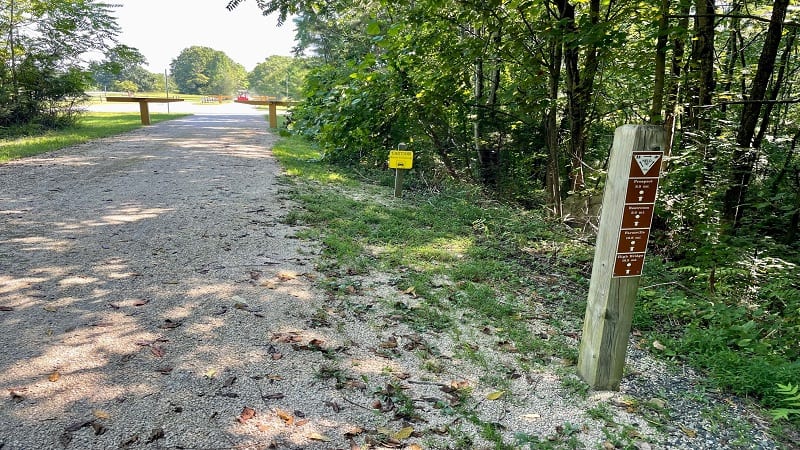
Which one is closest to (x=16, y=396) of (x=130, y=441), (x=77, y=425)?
(x=77, y=425)

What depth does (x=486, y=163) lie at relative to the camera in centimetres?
951

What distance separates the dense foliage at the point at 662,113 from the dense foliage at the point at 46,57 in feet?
32.0

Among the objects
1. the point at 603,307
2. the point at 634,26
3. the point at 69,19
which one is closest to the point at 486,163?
the point at 634,26

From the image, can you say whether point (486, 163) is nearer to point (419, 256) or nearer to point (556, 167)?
point (556, 167)

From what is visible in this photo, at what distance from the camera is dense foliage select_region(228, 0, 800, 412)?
13.9 ft

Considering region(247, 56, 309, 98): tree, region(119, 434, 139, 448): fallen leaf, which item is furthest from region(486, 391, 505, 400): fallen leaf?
region(247, 56, 309, 98): tree

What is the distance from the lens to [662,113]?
618cm

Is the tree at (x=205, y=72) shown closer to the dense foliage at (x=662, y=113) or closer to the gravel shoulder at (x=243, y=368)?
the dense foliage at (x=662, y=113)

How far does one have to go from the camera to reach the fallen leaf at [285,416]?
2.58 m

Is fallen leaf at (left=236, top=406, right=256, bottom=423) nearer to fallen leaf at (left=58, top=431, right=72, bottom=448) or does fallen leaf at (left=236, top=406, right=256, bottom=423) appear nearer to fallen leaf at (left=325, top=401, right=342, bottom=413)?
fallen leaf at (left=325, top=401, right=342, bottom=413)

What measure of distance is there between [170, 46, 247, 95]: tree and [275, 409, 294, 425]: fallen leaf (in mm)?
91609

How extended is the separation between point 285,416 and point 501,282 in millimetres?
2812

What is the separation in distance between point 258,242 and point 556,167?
4599mm

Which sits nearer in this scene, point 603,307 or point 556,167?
point 603,307
